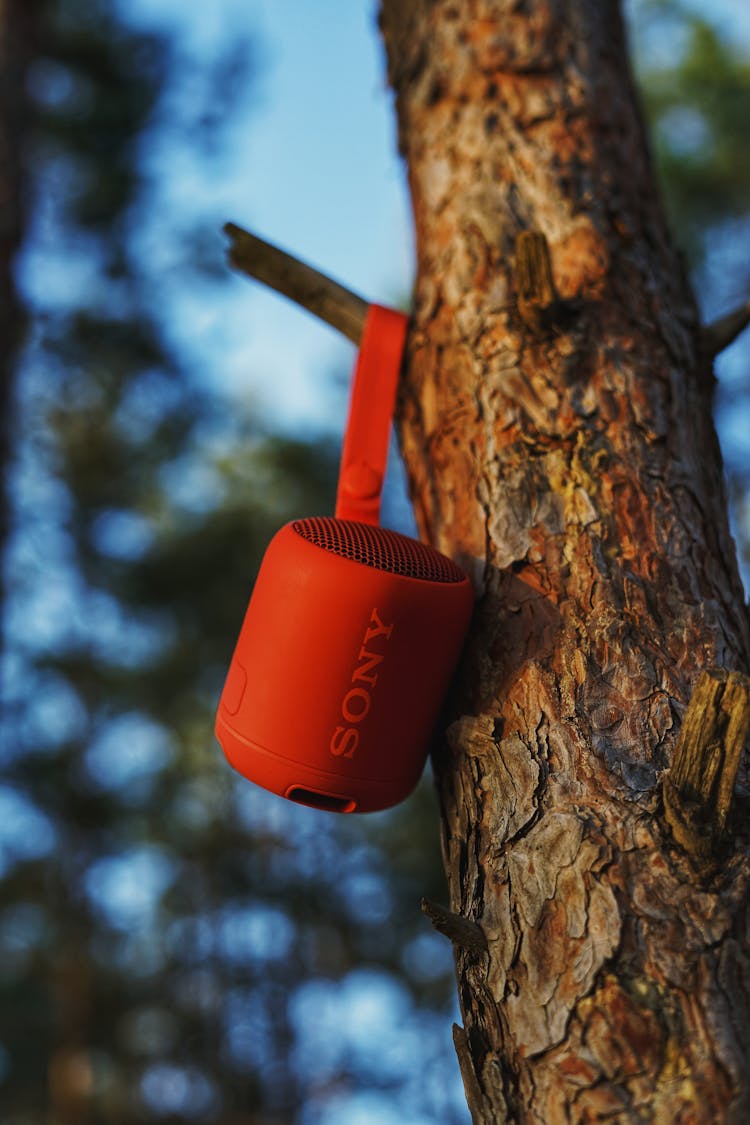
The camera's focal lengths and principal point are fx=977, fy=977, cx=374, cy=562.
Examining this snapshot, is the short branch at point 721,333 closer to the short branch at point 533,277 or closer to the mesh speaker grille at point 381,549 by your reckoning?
the short branch at point 533,277

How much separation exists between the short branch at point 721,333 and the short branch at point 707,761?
71 cm

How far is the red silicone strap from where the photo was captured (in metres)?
1.48

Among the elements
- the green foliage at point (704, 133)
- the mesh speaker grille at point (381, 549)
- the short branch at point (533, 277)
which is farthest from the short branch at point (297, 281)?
the green foliage at point (704, 133)

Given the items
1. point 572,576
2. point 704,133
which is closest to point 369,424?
point 572,576

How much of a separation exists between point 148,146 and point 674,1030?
767 cm

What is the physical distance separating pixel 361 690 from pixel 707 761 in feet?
1.32

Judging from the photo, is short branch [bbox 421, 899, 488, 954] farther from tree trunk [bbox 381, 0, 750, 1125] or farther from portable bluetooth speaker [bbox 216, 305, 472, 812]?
portable bluetooth speaker [bbox 216, 305, 472, 812]

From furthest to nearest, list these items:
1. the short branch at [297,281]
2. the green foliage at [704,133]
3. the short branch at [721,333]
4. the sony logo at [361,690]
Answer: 1. the green foliage at [704,133]
2. the short branch at [297,281]
3. the short branch at [721,333]
4. the sony logo at [361,690]

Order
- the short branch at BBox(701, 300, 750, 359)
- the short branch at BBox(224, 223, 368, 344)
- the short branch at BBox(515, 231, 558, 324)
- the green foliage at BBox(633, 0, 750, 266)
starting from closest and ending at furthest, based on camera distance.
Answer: the short branch at BBox(515, 231, 558, 324)
the short branch at BBox(701, 300, 750, 359)
the short branch at BBox(224, 223, 368, 344)
the green foliage at BBox(633, 0, 750, 266)

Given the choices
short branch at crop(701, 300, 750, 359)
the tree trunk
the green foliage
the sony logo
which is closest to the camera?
the tree trunk

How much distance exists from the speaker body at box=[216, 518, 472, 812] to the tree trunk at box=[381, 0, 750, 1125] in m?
0.07

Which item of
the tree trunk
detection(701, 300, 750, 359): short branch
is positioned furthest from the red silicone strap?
detection(701, 300, 750, 359): short branch

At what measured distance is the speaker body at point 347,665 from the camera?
3.81 ft

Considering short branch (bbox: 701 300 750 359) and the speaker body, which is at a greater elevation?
short branch (bbox: 701 300 750 359)
